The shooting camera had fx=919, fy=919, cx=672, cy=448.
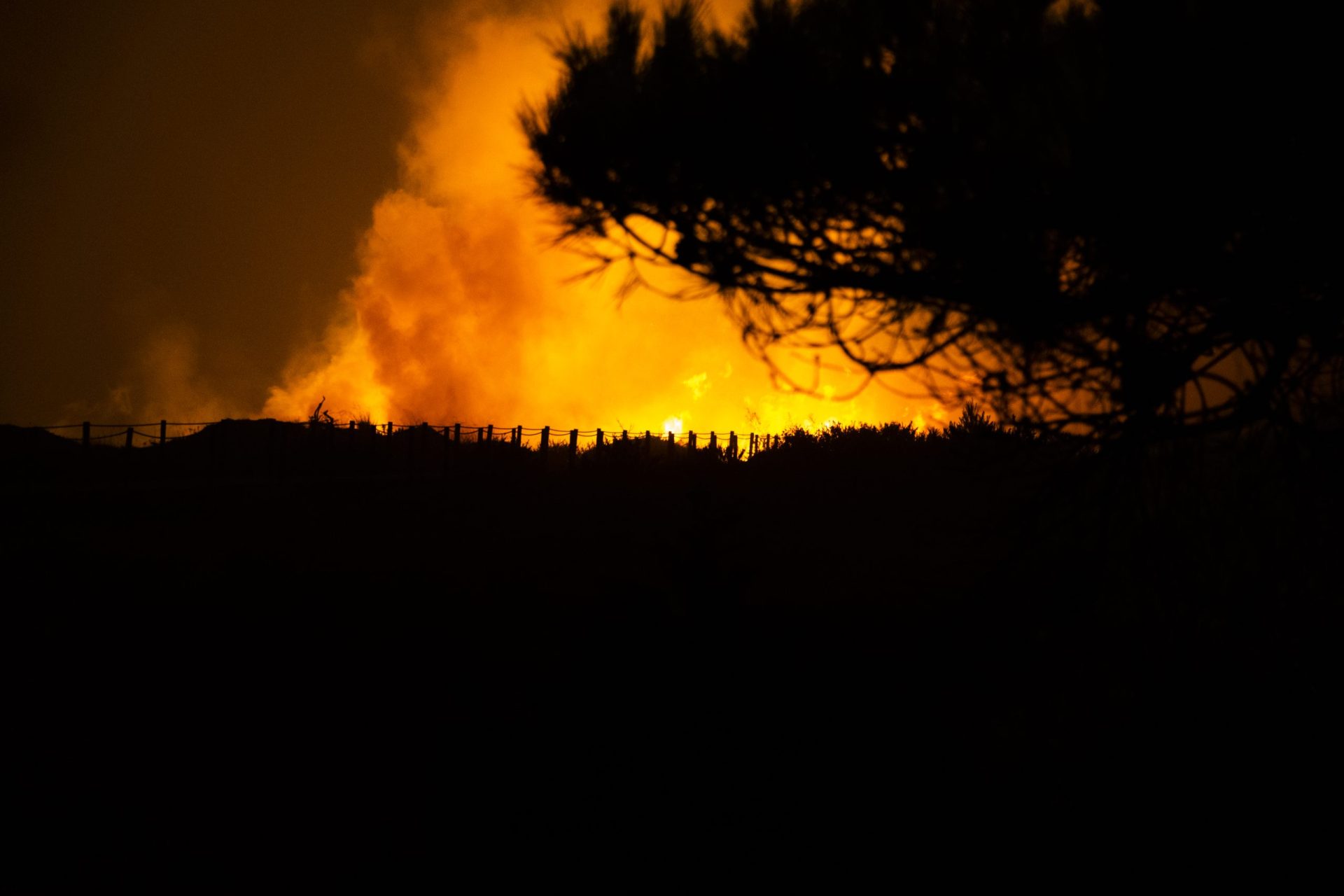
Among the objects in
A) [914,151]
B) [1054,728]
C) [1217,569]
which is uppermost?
[914,151]

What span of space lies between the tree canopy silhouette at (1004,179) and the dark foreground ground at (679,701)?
2.26 feet

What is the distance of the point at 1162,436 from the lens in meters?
3.38

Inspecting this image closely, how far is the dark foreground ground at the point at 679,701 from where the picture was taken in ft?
12.3

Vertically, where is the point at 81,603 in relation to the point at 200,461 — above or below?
below

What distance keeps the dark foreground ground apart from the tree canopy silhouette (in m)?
0.69

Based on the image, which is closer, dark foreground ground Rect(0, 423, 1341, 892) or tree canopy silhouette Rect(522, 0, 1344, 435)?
tree canopy silhouette Rect(522, 0, 1344, 435)

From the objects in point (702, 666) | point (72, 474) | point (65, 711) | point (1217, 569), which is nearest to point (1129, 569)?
point (1217, 569)

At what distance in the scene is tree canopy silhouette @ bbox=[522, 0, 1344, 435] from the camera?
2.66m

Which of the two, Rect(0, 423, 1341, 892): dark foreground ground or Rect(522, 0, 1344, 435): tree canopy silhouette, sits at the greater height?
Rect(522, 0, 1344, 435): tree canopy silhouette

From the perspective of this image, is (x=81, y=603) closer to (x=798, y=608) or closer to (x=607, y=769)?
(x=607, y=769)

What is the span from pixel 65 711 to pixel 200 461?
13097 millimetres

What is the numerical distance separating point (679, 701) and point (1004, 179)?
267 cm

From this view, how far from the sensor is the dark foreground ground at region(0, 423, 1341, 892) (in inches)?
147

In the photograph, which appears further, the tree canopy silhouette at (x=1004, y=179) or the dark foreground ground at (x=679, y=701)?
the dark foreground ground at (x=679, y=701)
